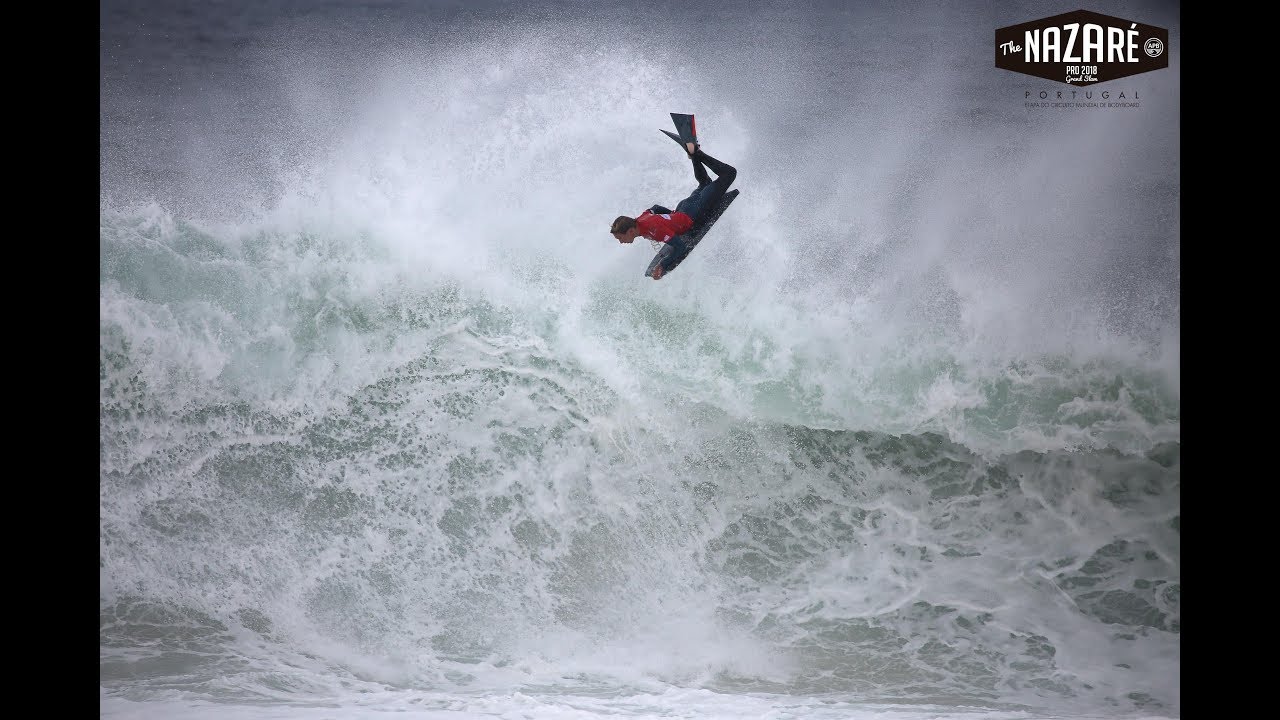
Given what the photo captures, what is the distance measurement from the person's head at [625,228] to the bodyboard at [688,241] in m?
0.12

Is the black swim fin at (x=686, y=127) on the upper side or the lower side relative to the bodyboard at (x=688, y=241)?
upper

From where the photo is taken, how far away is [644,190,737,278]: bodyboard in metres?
3.05

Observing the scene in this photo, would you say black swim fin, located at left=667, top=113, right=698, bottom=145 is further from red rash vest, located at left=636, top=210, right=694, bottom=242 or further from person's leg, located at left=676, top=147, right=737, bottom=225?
red rash vest, located at left=636, top=210, right=694, bottom=242

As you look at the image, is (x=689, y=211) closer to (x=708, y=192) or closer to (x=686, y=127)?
(x=708, y=192)

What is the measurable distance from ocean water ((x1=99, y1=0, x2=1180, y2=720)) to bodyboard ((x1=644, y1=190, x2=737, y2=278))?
0.16 ft

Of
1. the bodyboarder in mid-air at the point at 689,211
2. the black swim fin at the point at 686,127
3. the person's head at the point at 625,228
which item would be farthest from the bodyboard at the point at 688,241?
the black swim fin at the point at 686,127

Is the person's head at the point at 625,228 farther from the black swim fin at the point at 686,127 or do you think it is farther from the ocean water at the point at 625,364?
the black swim fin at the point at 686,127

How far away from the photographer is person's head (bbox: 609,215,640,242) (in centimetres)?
303

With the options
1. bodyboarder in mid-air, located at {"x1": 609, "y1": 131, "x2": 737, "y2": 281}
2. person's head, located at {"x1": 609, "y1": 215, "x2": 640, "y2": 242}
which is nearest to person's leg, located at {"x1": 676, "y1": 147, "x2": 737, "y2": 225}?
bodyboarder in mid-air, located at {"x1": 609, "y1": 131, "x2": 737, "y2": 281}

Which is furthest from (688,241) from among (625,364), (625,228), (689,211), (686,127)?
(625,364)

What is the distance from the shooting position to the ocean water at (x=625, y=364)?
3061mm

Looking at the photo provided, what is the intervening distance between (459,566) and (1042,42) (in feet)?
9.78

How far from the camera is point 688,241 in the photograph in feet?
10.1

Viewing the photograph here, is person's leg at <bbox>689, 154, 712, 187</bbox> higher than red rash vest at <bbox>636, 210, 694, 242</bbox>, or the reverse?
person's leg at <bbox>689, 154, 712, 187</bbox>
